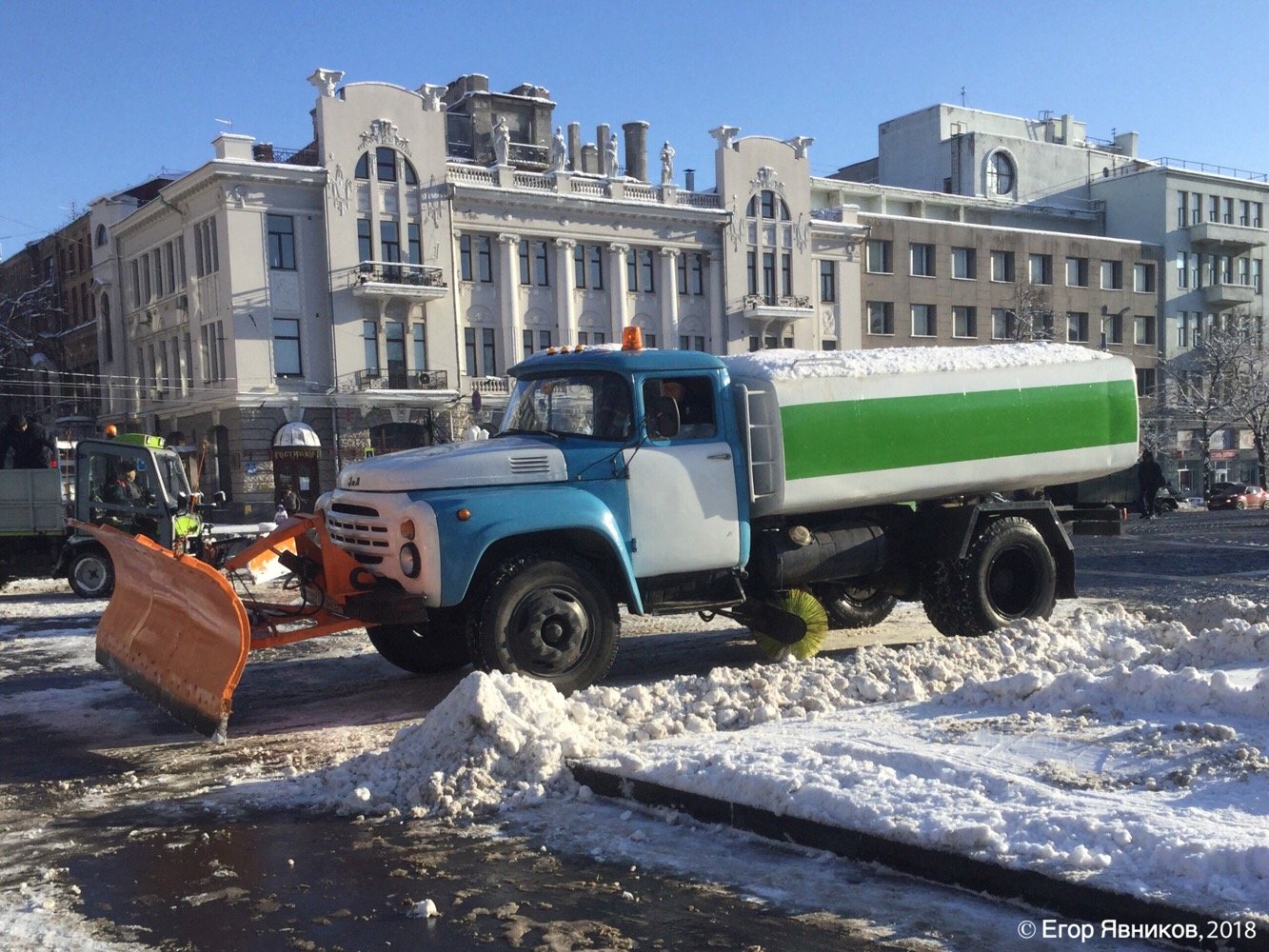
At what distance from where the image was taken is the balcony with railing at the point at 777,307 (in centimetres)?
5234

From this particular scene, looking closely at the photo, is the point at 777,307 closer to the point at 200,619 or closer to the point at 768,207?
the point at 768,207

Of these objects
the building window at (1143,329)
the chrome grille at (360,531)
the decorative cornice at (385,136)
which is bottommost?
the chrome grille at (360,531)

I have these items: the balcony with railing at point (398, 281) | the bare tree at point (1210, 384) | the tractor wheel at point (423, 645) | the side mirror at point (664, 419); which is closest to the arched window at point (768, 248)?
the balcony with railing at point (398, 281)

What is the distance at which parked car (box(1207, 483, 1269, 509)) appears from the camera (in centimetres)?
4759

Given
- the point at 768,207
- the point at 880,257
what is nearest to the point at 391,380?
the point at 768,207

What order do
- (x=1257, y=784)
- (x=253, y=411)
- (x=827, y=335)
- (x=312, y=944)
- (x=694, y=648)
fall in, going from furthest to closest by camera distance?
(x=827, y=335) → (x=253, y=411) → (x=694, y=648) → (x=1257, y=784) → (x=312, y=944)

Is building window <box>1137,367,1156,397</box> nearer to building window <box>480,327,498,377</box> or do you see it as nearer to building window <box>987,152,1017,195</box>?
building window <box>987,152,1017,195</box>

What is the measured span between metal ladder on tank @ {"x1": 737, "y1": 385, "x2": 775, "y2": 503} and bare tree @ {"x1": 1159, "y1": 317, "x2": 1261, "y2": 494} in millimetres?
58542

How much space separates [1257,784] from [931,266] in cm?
5688

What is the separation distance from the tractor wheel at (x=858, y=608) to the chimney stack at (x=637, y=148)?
144ft

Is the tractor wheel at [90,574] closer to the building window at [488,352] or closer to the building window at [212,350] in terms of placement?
the building window at [212,350]

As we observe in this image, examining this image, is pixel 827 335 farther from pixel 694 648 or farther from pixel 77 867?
pixel 77 867

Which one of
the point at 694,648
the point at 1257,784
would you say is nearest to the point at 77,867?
the point at 1257,784

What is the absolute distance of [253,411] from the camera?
42.5 m
